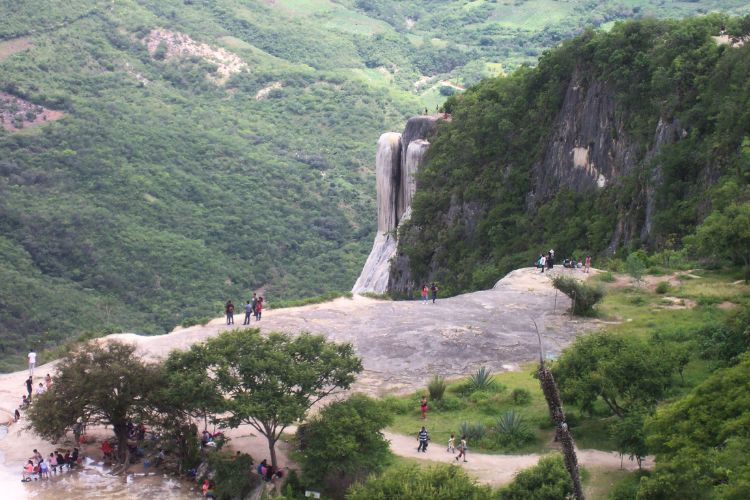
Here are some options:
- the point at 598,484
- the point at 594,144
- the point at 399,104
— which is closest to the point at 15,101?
the point at 399,104

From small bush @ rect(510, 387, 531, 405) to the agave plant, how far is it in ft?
3.57

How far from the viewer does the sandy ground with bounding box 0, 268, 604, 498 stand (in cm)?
3126

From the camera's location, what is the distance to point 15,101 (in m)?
95.4

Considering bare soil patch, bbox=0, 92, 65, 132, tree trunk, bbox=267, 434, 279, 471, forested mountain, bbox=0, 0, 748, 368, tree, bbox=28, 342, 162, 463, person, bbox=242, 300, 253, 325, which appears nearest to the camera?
tree trunk, bbox=267, 434, 279, 471

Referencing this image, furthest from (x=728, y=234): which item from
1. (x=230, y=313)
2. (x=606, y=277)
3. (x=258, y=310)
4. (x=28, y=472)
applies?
(x=28, y=472)

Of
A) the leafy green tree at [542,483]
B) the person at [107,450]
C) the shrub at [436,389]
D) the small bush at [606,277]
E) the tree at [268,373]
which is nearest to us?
the leafy green tree at [542,483]

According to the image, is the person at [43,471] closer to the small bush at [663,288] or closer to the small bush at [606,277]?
the small bush at [663,288]

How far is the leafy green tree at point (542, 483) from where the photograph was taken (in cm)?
2306

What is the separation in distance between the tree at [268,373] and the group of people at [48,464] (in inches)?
155

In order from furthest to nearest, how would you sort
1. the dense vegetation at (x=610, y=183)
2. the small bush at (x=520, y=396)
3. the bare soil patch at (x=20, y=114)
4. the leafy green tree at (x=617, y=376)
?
the bare soil patch at (x=20, y=114)
the dense vegetation at (x=610, y=183)
the small bush at (x=520, y=396)
the leafy green tree at (x=617, y=376)

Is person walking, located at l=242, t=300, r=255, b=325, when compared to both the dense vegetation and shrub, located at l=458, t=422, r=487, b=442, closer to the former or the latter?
shrub, located at l=458, t=422, r=487, b=442

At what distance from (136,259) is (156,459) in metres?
48.3

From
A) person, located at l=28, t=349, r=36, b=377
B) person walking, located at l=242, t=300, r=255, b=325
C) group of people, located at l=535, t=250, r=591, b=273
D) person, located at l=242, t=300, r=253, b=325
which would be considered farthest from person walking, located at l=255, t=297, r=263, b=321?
group of people, located at l=535, t=250, r=591, b=273

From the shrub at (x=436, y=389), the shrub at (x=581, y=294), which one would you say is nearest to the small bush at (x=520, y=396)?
the shrub at (x=436, y=389)
